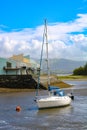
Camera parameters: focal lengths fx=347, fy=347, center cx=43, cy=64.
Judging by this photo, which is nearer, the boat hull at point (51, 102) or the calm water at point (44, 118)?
the calm water at point (44, 118)

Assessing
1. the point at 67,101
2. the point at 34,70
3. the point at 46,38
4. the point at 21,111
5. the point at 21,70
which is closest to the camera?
the point at 21,111

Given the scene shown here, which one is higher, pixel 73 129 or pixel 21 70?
pixel 21 70

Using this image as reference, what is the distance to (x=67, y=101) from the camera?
35656 millimetres

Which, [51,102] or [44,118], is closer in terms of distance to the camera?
[44,118]

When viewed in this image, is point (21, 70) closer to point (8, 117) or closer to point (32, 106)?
point (32, 106)

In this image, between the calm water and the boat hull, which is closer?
the calm water

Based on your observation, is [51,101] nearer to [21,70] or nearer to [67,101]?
[67,101]

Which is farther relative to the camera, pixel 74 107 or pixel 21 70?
pixel 21 70

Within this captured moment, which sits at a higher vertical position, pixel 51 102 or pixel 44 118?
pixel 51 102

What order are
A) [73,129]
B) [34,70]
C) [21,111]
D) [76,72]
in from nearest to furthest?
[73,129]
[21,111]
[34,70]
[76,72]

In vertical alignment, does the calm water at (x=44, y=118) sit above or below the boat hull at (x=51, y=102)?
below

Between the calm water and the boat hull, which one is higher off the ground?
the boat hull

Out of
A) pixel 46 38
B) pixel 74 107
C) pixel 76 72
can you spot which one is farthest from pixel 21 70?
pixel 76 72

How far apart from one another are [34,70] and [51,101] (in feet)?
158
